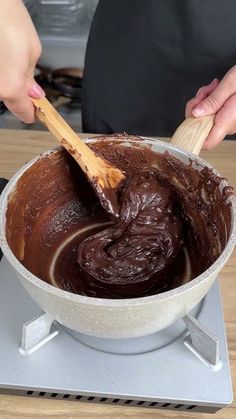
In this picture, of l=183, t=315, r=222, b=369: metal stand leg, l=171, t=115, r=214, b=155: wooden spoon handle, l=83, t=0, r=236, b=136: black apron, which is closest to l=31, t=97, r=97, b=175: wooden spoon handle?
l=171, t=115, r=214, b=155: wooden spoon handle

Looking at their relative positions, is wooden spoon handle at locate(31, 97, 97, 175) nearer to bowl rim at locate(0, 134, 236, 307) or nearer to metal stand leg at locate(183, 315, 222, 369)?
bowl rim at locate(0, 134, 236, 307)

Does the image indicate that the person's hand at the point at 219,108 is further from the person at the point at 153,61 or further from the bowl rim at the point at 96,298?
the bowl rim at the point at 96,298

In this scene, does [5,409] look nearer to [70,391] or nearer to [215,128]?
[70,391]

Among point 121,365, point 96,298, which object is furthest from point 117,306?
point 121,365

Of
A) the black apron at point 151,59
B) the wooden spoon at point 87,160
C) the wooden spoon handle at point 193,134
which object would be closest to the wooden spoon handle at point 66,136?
the wooden spoon at point 87,160

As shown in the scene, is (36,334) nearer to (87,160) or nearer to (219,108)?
(87,160)

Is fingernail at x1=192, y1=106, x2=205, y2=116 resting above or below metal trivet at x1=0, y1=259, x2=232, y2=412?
above
